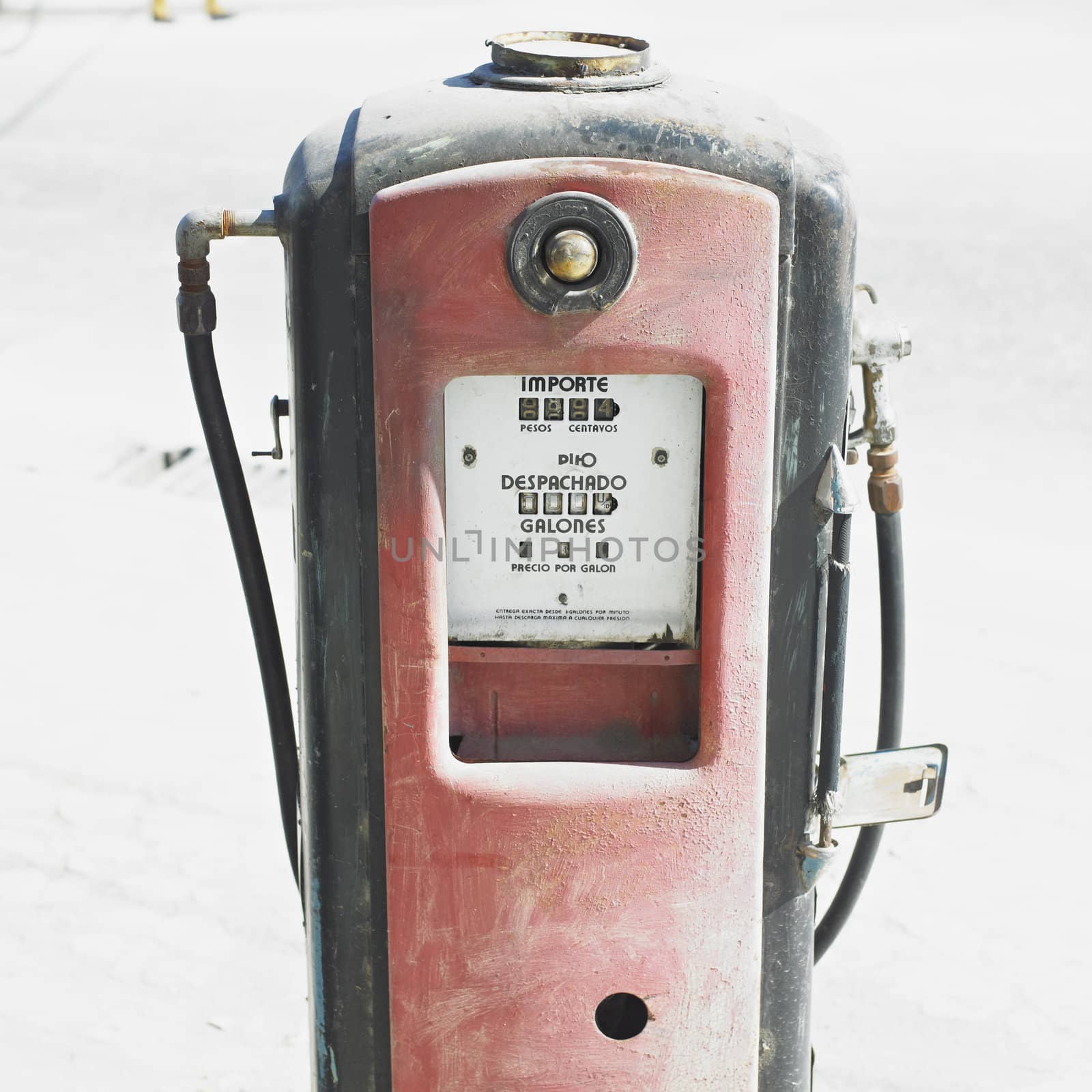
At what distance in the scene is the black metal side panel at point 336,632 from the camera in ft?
6.15

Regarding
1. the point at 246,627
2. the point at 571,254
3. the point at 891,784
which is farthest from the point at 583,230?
the point at 246,627

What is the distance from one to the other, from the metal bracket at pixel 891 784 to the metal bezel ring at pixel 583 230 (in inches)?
31.0

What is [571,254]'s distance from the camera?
5.85 feet

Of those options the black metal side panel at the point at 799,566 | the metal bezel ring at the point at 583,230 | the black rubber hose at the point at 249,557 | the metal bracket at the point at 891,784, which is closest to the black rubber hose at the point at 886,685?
the metal bracket at the point at 891,784

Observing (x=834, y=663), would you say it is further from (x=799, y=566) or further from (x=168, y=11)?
(x=168, y=11)

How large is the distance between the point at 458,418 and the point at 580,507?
0.20 m

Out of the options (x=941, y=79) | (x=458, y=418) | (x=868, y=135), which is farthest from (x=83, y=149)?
(x=458, y=418)

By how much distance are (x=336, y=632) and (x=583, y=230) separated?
2.09ft

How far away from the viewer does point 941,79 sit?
40.9ft

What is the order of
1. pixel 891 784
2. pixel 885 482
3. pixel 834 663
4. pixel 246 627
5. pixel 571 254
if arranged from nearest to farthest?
1. pixel 571 254
2. pixel 834 663
3. pixel 891 784
4. pixel 885 482
5. pixel 246 627

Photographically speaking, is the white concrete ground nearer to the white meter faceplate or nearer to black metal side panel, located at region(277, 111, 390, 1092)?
black metal side panel, located at region(277, 111, 390, 1092)

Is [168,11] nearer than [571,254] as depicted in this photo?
No

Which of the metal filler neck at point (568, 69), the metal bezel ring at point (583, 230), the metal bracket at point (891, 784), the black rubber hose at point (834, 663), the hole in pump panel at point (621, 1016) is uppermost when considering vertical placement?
the metal filler neck at point (568, 69)

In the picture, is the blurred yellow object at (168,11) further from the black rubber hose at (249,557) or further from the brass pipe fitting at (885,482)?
the brass pipe fitting at (885,482)
